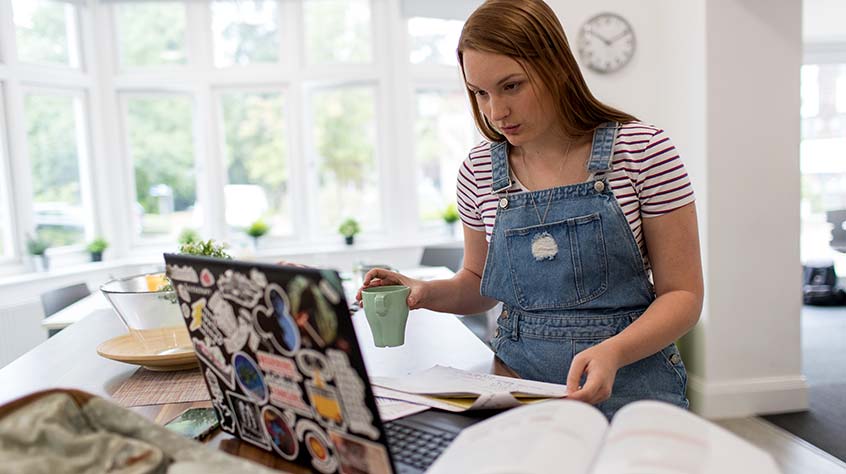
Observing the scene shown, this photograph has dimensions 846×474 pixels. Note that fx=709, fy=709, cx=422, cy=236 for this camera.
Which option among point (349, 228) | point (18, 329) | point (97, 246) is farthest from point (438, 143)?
point (18, 329)

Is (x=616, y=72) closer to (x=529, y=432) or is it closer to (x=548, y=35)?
(x=548, y=35)

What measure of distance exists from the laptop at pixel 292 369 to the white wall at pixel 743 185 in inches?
113

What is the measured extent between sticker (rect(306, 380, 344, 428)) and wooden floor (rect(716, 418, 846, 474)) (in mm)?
2713

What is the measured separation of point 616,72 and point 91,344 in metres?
3.02

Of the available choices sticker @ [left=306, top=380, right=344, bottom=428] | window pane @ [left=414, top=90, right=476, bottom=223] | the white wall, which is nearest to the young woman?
sticker @ [left=306, top=380, right=344, bottom=428]

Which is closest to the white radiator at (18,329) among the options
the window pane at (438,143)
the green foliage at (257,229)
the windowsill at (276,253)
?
the windowsill at (276,253)

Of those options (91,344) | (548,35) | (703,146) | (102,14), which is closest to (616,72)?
(703,146)

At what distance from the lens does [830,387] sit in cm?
397

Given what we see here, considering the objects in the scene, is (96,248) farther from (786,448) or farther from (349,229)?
(786,448)

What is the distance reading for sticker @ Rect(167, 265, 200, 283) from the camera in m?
0.80

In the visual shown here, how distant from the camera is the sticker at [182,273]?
80 centimetres

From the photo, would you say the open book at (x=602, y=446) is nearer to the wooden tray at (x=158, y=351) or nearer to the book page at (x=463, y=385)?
the book page at (x=463, y=385)

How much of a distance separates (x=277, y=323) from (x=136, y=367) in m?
0.78

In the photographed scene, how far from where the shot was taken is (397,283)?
52.1 inches
